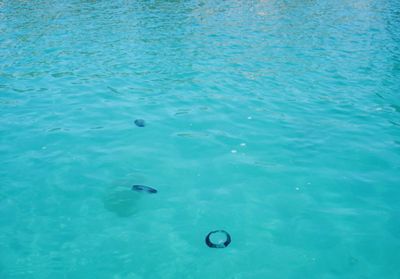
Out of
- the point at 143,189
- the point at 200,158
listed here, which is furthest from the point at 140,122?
the point at 143,189

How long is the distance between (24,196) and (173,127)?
16.7 ft

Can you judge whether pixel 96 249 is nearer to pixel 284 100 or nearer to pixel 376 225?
pixel 376 225

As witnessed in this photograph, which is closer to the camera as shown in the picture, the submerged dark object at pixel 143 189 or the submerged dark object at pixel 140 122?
the submerged dark object at pixel 143 189

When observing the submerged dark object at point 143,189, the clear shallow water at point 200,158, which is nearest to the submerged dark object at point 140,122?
the clear shallow water at point 200,158

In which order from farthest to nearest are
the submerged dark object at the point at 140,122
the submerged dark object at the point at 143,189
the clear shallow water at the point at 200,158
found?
the submerged dark object at the point at 140,122, the submerged dark object at the point at 143,189, the clear shallow water at the point at 200,158

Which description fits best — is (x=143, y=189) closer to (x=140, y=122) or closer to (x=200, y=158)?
(x=200, y=158)

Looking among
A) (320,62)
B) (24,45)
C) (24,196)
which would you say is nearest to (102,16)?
(24,45)

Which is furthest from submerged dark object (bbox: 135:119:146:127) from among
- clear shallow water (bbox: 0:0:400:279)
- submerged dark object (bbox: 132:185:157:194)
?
submerged dark object (bbox: 132:185:157:194)

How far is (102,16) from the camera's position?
86.0 ft

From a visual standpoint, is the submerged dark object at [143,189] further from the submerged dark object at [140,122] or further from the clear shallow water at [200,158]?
the submerged dark object at [140,122]

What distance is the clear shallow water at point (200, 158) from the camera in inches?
263

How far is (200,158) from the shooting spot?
955 cm

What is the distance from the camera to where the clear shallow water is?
6.69 metres

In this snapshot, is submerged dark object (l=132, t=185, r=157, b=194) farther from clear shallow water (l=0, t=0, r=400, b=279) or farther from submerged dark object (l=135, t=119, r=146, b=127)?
submerged dark object (l=135, t=119, r=146, b=127)
